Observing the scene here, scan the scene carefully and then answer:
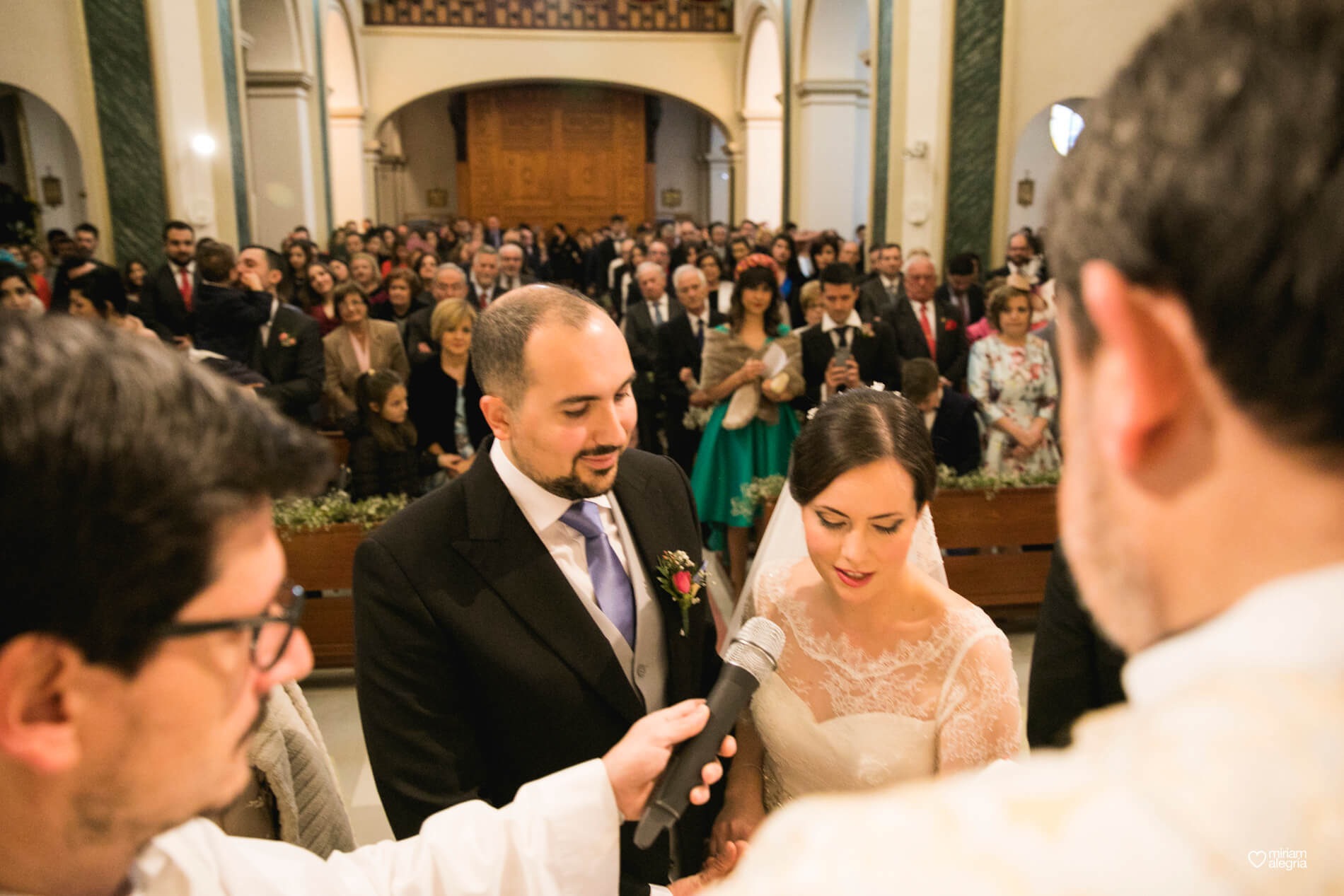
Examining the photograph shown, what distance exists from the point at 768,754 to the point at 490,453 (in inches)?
38.9

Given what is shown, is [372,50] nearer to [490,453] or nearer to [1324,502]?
[490,453]

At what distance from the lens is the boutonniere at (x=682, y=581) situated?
2.07m

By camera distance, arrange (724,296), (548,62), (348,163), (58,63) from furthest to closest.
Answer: (548,62)
(348,163)
(724,296)
(58,63)

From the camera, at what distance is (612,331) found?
2.13 m

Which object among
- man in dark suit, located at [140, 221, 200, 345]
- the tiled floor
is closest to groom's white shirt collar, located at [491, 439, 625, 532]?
the tiled floor

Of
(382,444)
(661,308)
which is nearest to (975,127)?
(661,308)

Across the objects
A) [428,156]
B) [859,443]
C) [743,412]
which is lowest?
[743,412]

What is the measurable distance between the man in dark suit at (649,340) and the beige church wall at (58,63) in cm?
Result: 622

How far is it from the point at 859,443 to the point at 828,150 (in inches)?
517

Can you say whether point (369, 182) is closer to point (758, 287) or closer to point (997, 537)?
point (758, 287)

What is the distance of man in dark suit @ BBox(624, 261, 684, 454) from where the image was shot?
22.1 feet

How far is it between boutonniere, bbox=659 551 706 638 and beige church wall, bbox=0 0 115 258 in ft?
33.0

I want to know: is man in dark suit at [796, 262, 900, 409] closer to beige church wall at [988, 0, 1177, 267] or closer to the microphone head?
the microphone head

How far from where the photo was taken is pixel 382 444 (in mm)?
5012
